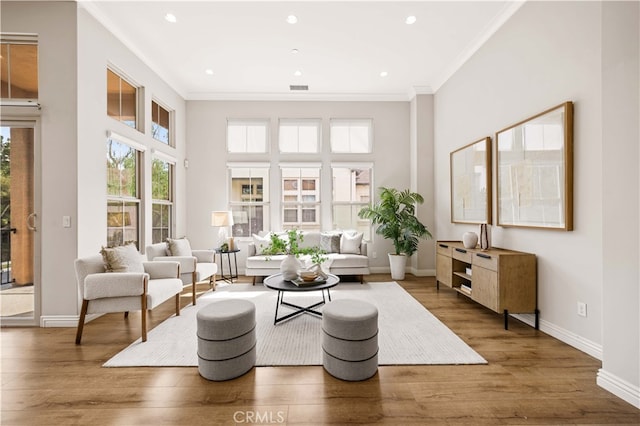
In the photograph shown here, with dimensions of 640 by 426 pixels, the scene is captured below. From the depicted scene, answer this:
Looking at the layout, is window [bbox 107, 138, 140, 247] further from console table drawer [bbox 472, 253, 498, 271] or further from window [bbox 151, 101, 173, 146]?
console table drawer [bbox 472, 253, 498, 271]

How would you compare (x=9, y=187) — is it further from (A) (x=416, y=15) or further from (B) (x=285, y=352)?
(A) (x=416, y=15)

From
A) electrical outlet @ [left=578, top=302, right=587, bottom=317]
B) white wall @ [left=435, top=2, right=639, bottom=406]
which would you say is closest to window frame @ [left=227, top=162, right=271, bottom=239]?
white wall @ [left=435, top=2, right=639, bottom=406]

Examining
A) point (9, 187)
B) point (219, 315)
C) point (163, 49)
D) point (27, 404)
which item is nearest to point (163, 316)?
point (27, 404)

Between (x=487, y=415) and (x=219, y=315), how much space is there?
185 centimetres

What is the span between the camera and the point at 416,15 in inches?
140

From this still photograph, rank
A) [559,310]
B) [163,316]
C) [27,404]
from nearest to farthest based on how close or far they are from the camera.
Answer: [27,404], [559,310], [163,316]

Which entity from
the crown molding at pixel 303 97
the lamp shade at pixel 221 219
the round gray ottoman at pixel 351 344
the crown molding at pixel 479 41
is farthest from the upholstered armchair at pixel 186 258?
the crown molding at pixel 479 41

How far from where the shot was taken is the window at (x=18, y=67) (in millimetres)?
3248

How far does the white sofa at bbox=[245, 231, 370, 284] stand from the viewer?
5039 millimetres

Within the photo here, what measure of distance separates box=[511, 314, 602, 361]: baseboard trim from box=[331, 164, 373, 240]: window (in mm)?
3289

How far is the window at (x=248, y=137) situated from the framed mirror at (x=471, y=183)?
3.60 meters

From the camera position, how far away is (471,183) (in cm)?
429

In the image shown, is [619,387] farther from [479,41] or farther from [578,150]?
[479,41]

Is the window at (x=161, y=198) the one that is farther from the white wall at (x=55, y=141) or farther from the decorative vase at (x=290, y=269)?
the decorative vase at (x=290, y=269)
